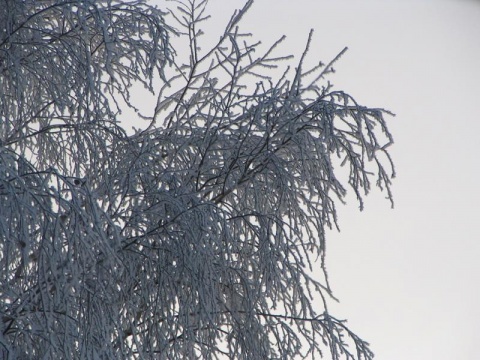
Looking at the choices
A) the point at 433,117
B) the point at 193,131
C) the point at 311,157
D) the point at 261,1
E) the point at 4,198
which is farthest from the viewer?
the point at 433,117

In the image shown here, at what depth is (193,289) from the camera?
1.69 metres

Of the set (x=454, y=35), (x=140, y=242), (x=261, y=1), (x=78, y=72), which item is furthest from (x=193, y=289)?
(x=454, y=35)

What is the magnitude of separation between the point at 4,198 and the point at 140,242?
0.33 m

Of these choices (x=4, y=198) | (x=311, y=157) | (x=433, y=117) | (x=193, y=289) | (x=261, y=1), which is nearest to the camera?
(x=4, y=198)

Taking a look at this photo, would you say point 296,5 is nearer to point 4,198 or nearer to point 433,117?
point 433,117

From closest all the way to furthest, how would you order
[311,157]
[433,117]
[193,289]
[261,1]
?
1. [193,289]
2. [311,157]
3. [261,1]
4. [433,117]

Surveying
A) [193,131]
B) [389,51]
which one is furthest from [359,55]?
[193,131]

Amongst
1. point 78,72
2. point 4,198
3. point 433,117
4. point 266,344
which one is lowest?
point 266,344

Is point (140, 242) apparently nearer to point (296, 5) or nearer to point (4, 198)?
point (4, 198)

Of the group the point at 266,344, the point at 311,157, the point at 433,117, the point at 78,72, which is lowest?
the point at 266,344

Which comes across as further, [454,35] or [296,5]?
[454,35]

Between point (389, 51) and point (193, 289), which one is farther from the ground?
point (389, 51)

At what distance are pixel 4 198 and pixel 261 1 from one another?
3566 millimetres

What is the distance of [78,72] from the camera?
70.4 inches
